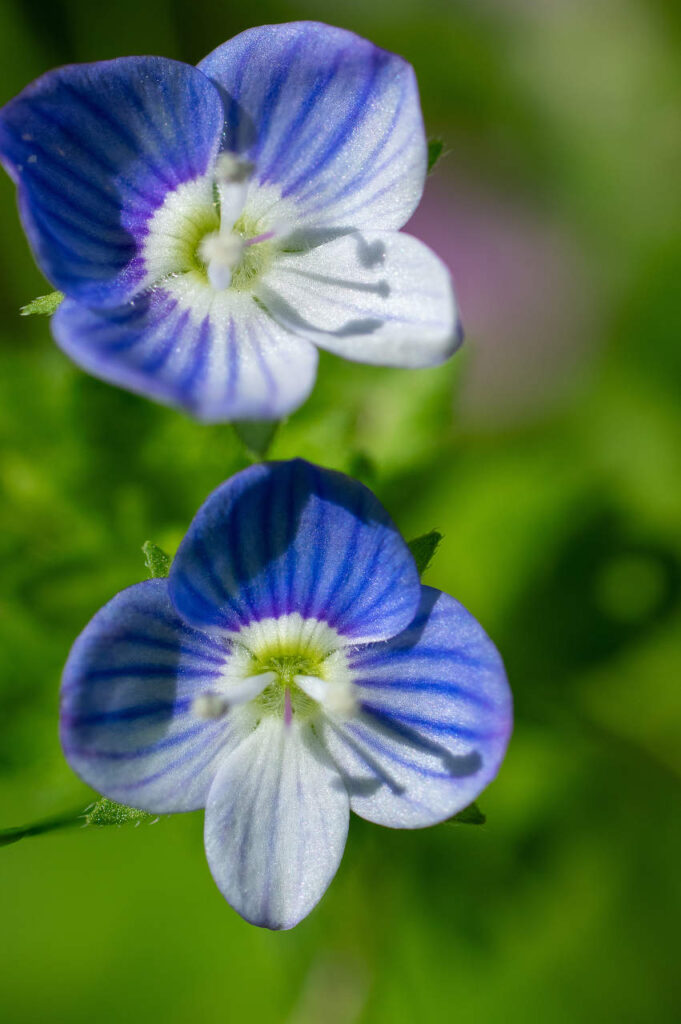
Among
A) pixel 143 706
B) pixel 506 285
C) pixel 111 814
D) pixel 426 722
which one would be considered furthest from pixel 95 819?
pixel 506 285

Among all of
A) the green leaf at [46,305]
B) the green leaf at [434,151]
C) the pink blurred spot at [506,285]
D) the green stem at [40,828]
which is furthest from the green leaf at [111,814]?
the pink blurred spot at [506,285]

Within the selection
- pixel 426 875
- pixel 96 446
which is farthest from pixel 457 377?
pixel 426 875

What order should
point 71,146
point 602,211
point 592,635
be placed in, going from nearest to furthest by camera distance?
point 71,146
point 592,635
point 602,211

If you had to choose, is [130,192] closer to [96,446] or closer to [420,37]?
[96,446]

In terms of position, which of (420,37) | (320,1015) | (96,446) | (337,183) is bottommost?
(320,1015)

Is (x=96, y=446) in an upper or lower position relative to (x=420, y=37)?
lower

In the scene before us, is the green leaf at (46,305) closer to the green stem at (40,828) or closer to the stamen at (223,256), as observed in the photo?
the stamen at (223,256)

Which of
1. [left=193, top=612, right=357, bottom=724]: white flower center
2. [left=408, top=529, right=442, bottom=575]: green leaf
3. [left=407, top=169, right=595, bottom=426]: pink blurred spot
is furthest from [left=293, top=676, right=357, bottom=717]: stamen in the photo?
[left=407, top=169, right=595, bottom=426]: pink blurred spot

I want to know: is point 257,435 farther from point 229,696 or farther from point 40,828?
point 40,828
